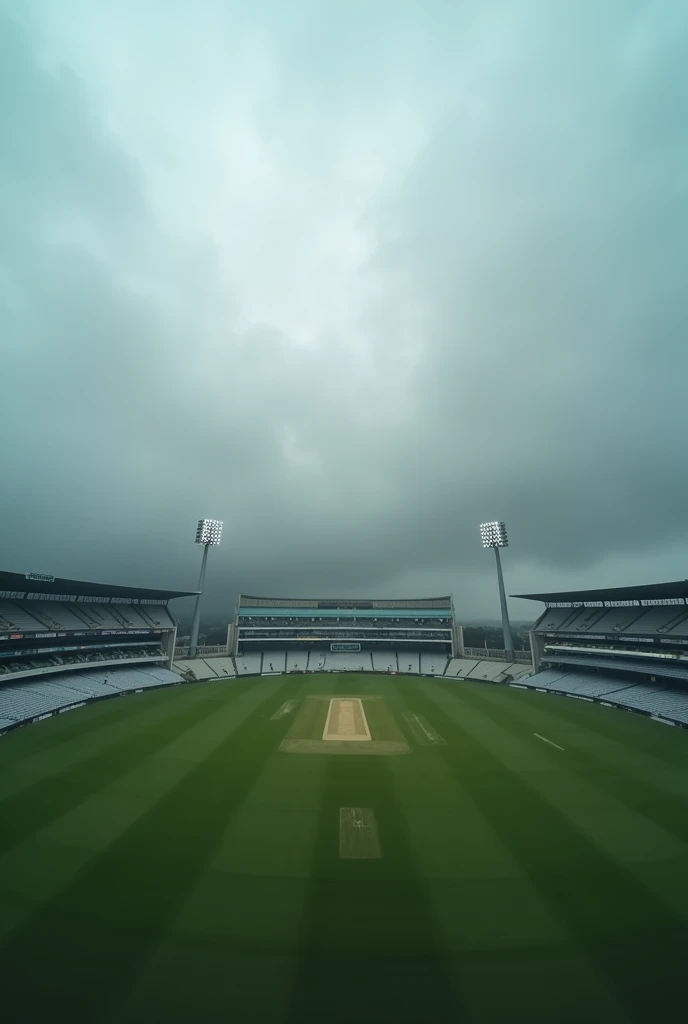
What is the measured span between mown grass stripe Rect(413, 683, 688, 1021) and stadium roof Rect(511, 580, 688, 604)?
31336 mm

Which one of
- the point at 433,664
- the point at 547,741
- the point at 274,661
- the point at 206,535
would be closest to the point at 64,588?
the point at 206,535

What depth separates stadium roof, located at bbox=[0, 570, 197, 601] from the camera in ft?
119

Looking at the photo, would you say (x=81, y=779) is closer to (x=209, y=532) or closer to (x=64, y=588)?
(x=64, y=588)

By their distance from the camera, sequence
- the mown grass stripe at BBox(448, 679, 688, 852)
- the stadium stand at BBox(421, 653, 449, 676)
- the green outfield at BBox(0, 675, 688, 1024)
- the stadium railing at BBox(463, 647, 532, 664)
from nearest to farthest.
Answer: the green outfield at BBox(0, 675, 688, 1024) < the mown grass stripe at BBox(448, 679, 688, 852) < the stadium railing at BBox(463, 647, 532, 664) < the stadium stand at BBox(421, 653, 449, 676)

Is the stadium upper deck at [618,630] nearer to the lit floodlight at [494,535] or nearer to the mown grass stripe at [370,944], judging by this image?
the lit floodlight at [494,535]

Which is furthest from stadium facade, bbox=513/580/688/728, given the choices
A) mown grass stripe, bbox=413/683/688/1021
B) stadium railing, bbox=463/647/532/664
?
mown grass stripe, bbox=413/683/688/1021

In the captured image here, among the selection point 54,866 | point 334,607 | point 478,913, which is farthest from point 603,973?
point 334,607

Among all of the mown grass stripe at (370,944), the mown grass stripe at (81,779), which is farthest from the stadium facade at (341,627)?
the mown grass stripe at (370,944)

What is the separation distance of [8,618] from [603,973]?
50479mm

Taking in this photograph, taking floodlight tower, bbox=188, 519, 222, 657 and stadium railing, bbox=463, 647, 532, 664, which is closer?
stadium railing, bbox=463, 647, 532, 664

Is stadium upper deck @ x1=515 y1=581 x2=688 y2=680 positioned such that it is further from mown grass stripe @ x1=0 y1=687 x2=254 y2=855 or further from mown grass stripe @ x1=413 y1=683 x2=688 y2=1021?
mown grass stripe @ x1=0 y1=687 x2=254 y2=855

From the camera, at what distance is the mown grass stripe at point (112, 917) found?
791cm

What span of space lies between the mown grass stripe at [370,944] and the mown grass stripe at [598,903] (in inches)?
152

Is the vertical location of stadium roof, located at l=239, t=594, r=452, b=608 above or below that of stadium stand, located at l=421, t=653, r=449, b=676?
above
